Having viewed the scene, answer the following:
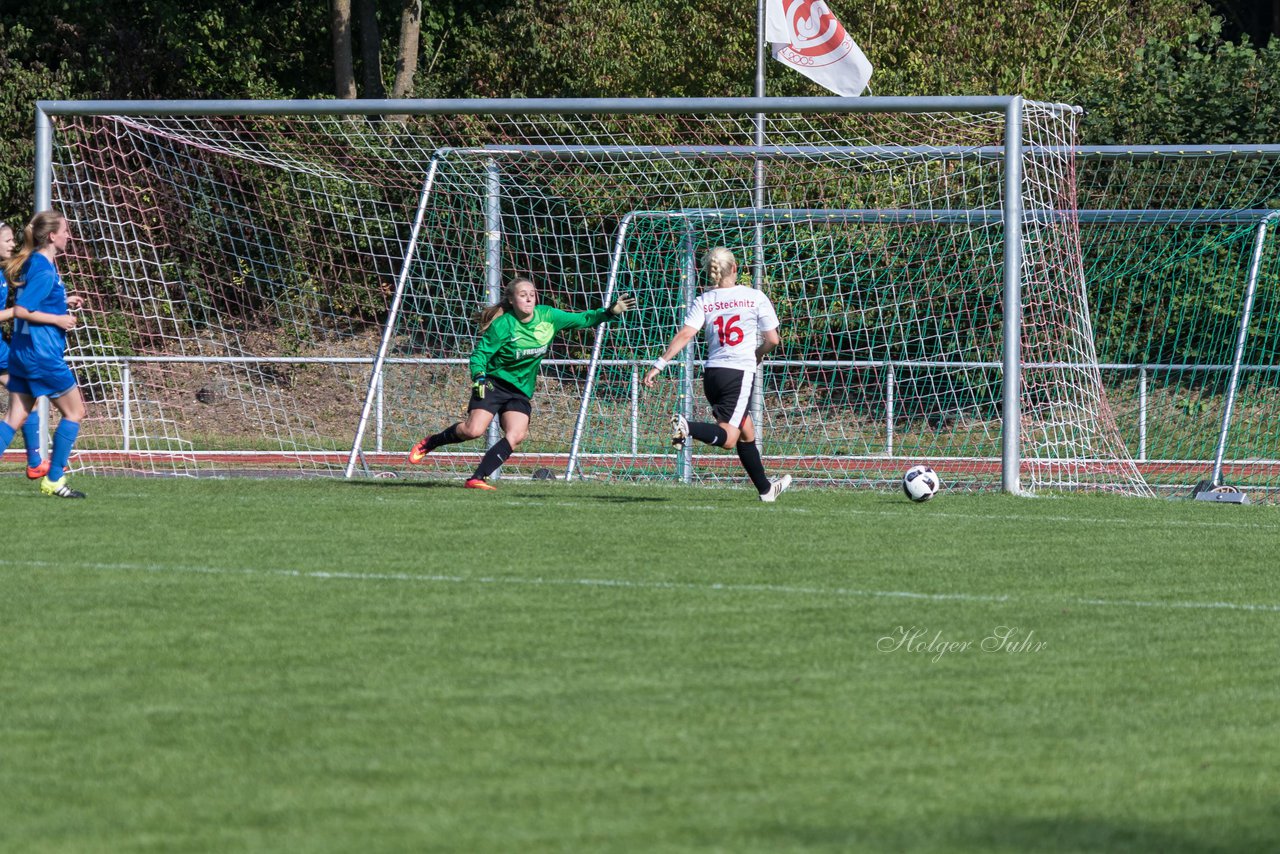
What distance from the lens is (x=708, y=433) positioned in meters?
11.8

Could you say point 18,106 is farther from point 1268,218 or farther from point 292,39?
point 1268,218

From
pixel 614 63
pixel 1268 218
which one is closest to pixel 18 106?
pixel 614 63

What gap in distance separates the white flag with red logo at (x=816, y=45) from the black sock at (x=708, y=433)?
6227 millimetres

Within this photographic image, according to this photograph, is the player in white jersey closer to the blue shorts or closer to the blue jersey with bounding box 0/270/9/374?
the blue shorts

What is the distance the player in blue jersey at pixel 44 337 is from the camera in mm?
11969

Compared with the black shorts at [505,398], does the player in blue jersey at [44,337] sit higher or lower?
higher

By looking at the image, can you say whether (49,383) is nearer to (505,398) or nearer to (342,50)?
(505,398)

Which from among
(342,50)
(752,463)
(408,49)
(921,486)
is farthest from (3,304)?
(408,49)

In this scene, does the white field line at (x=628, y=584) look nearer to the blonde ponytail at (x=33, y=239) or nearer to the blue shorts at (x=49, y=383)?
the blue shorts at (x=49, y=383)

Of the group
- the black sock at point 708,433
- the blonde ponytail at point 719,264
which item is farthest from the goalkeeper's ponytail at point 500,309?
the black sock at point 708,433

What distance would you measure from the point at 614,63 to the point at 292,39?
6.96 meters

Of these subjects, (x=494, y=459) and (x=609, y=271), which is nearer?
(x=494, y=459)

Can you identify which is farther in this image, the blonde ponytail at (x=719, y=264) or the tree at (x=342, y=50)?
the tree at (x=342, y=50)

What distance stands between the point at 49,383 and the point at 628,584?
5.79 m
